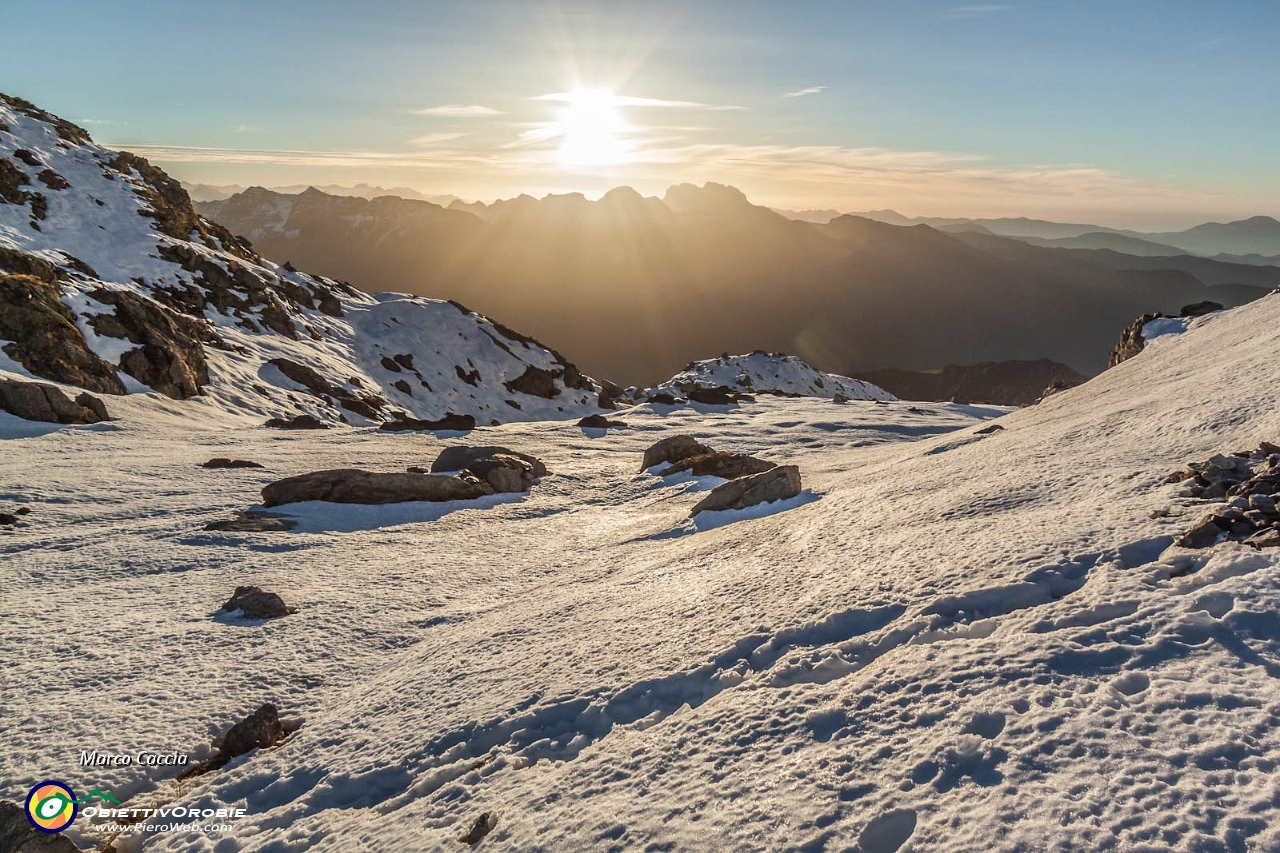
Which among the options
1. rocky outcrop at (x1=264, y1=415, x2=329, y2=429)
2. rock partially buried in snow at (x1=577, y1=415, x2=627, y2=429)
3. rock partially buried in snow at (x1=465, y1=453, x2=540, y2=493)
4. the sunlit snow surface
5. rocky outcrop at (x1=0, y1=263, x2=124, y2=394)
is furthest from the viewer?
rock partially buried in snow at (x1=577, y1=415, x2=627, y2=429)

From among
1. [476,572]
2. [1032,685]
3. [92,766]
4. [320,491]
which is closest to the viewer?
[1032,685]

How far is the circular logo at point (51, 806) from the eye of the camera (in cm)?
639

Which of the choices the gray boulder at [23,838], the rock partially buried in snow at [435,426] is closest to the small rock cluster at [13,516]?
the gray boulder at [23,838]

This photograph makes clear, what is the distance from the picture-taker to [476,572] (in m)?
13.9

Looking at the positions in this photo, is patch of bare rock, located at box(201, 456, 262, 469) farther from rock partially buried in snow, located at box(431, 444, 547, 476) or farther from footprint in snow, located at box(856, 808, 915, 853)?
footprint in snow, located at box(856, 808, 915, 853)

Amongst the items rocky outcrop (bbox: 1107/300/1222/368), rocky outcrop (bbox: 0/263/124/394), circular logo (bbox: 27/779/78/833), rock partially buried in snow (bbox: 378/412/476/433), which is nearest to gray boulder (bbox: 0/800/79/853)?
circular logo (bbox: 27/779/78/833)

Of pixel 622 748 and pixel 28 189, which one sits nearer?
pixel 622 748

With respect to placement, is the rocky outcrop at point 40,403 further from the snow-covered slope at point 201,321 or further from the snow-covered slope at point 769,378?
the snow-covered slope at point 769,378

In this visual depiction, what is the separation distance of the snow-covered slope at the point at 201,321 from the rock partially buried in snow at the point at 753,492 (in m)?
27.5

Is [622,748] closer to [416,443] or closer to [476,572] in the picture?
[476,572]

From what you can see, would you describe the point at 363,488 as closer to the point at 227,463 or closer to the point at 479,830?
the point at 227,463

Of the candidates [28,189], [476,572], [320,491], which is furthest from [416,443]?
[28,189]

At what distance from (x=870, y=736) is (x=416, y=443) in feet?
82.6

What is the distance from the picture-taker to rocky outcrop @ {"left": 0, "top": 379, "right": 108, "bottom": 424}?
22312mm
